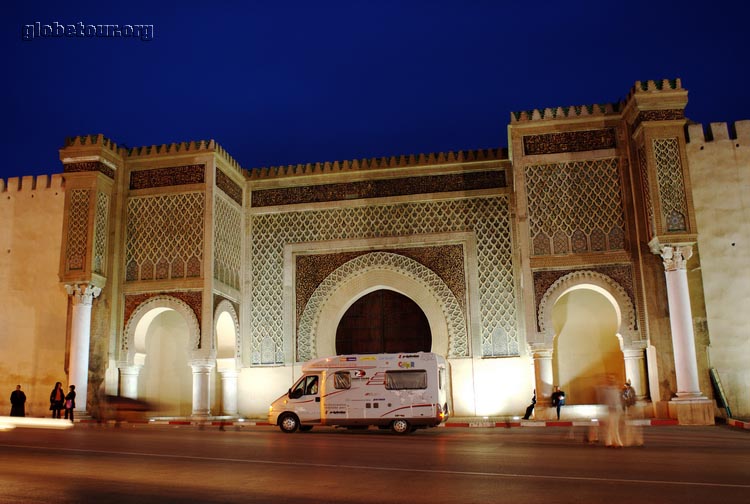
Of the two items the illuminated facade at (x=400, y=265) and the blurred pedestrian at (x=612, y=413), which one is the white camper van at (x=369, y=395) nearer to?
the illuminated facade at (x=400, y=265)

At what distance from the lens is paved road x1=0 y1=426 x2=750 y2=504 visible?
452 cm

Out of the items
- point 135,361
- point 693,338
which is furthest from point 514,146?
point 135,361

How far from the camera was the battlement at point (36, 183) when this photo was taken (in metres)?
15.3

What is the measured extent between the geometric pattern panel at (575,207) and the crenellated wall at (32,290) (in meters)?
9.60

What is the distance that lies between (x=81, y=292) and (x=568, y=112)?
32.4ft

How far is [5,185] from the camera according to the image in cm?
1566

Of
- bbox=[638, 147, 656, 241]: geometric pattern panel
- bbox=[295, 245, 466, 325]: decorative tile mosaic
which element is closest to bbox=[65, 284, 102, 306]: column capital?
bbox=[295, 245, 466, 325]: decorative tile mosaic

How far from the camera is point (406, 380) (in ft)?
36.1

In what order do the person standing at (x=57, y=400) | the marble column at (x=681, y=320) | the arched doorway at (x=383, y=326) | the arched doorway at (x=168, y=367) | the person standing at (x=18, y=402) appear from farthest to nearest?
the arched doorway at (x=168, y=367), the arched doorway at (x=383, y=326), the person standing at (x=18, y=402), the person standing at (x=57, y=400), the marble column at (x=681, y=320)

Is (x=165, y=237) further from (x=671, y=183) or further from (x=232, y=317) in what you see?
(x=671, y=183)

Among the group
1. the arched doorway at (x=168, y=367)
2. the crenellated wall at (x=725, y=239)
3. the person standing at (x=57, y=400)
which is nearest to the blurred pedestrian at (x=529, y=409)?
the crenellated wall at (x=725, y=239)

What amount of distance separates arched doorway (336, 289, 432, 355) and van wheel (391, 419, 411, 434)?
4.03m

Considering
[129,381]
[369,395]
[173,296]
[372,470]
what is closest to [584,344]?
[369,395]

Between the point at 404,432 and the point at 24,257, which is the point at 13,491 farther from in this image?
the point at 24,257
